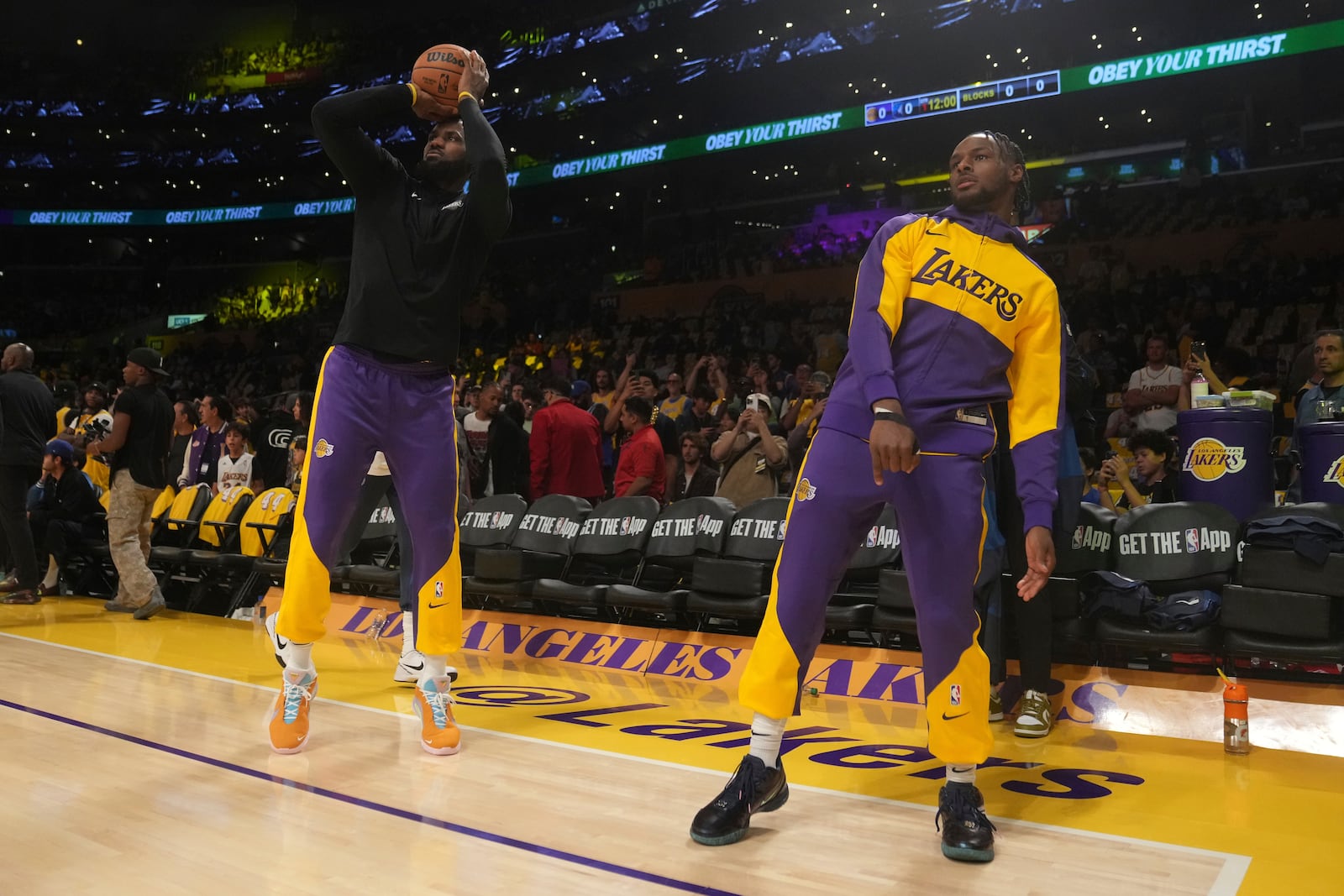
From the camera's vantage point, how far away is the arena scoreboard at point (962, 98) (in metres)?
18.6

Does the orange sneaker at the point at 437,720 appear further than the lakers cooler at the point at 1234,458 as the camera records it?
No

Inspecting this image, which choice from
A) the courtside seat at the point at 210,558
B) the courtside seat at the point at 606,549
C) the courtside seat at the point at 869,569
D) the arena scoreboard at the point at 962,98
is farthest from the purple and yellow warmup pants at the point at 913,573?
the arena scoreboard at the point at 962,98

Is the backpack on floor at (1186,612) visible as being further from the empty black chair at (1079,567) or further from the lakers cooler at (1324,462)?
the lakers cooler at (1324,462)

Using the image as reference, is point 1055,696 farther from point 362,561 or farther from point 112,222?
point 112,222

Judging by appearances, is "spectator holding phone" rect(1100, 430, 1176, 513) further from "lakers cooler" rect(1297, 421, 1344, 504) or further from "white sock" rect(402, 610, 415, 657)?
"white sock" rect(402, 610, 415, 657)

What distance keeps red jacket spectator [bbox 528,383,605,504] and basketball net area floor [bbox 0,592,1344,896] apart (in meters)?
2.25

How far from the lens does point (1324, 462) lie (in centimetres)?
493

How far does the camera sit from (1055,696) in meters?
4.38

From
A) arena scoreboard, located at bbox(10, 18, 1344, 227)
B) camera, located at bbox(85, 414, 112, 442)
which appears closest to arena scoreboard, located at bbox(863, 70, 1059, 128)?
arena scoreboard, located at bbox(10, 18, 1344, 227)

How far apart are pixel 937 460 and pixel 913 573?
11.7 inches

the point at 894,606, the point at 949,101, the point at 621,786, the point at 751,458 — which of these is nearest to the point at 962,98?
the point at 949,101

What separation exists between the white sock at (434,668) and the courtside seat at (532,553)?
2.49 meters

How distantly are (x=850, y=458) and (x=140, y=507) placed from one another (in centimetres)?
605

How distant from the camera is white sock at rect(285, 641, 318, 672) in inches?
138
